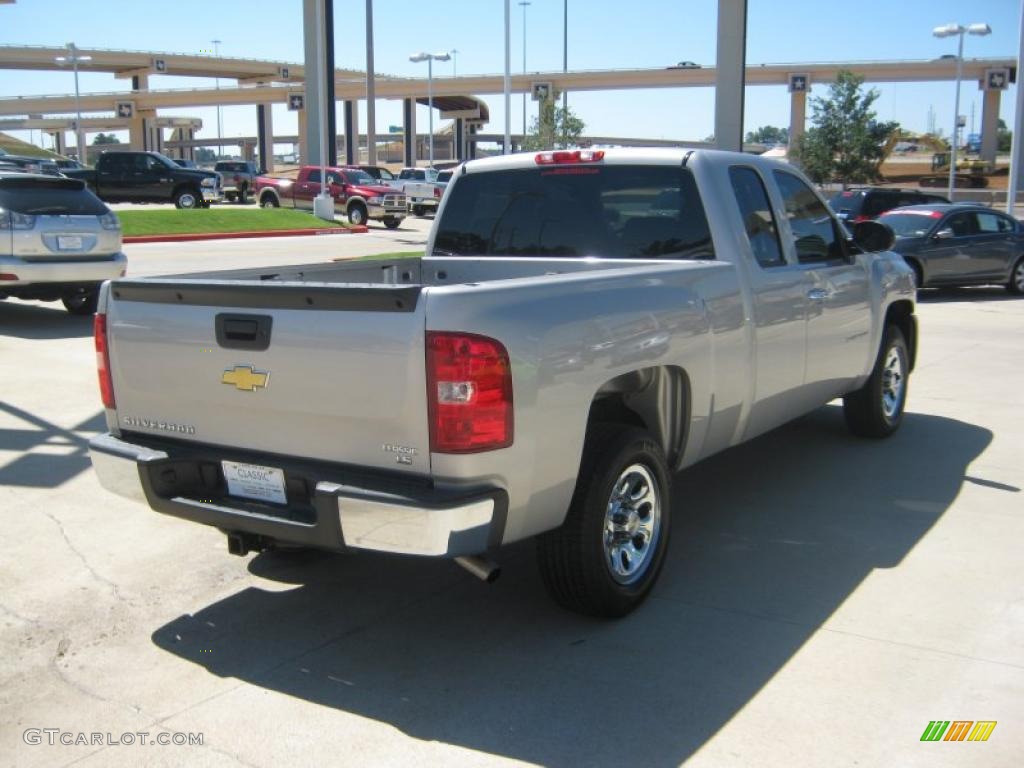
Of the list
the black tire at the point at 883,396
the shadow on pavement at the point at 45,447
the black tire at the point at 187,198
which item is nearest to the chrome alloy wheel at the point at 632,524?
the black tire at the point at 883,396

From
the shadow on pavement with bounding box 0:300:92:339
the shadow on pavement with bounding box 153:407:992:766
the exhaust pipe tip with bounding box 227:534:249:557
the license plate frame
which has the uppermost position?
the license plate frame

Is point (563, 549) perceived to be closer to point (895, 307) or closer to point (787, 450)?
point (787, 450)

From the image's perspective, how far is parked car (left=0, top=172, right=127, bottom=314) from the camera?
11547mm

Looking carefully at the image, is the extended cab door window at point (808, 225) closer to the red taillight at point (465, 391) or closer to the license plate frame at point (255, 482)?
the red taillight at point (465, 391)

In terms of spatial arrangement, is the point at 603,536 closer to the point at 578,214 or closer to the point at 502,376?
the point at 502,376

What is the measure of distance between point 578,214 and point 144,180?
1313 inches

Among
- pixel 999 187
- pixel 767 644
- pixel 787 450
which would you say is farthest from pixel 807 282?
pixel 999 187

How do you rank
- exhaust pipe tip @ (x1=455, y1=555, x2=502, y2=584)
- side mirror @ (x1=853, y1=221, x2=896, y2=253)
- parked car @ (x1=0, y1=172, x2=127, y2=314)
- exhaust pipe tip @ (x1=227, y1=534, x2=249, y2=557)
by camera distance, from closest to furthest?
exhaust pipe tip @ (x1=455, y1=555, x2=502, y2=584) → exhaust pipe tip @ (x1=227, y1=534, x2=249, y2=557) → side mirror @ (x1=853, y1=221, x2=896, y2=253) → parked car @ (x1=0, y1=172, x2=127, y2=314)

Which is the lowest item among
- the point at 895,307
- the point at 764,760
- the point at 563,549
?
the point at 764,760

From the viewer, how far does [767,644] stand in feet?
13.9

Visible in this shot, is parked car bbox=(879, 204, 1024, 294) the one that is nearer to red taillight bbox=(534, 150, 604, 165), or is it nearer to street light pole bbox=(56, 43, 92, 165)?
red taillight bbox=(534, 150, 604, 165)

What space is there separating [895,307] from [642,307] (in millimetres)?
3917

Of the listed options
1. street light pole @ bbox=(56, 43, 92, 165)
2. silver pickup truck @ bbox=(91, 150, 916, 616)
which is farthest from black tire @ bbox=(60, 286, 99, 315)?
street light pole @ bbox=(56, 43, 92, 165)

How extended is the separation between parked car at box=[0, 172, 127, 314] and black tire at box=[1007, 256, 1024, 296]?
14895 millimetres
